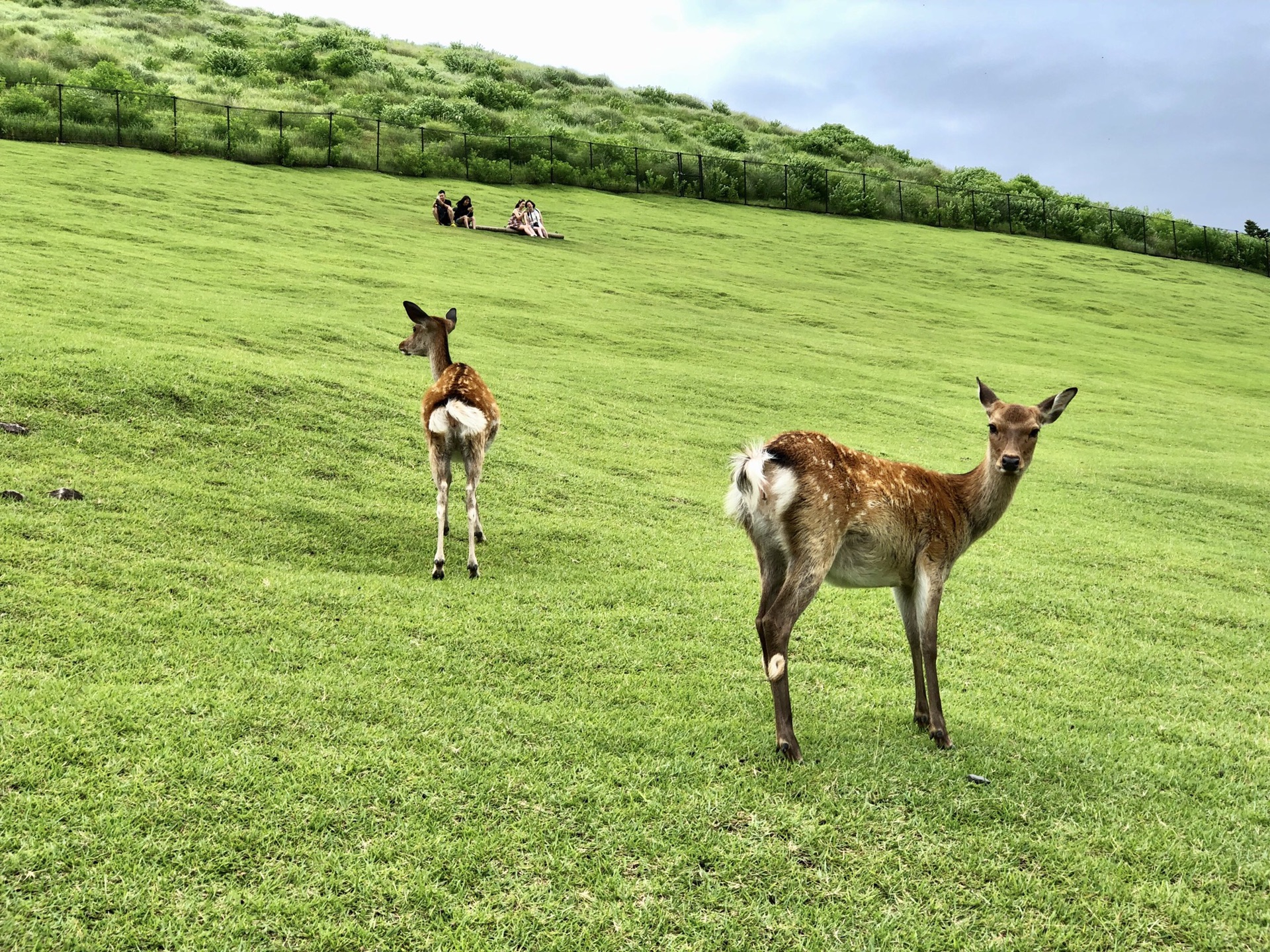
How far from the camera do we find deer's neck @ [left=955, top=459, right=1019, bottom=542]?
598 centimetres

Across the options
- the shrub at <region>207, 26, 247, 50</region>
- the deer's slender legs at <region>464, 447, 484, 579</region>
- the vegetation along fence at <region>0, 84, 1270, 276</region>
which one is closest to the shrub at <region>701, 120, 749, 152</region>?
the vegetation along fence at <region>0, 84, 1270, 276</region>

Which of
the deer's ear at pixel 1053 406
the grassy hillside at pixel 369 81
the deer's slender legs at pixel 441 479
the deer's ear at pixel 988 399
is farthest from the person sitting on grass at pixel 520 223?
the deer's ear at pixel 1053 406

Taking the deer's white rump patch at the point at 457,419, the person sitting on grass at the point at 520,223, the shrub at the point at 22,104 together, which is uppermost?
the shrub at the point at 22,104

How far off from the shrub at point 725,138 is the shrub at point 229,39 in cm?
2884

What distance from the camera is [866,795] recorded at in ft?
16.3

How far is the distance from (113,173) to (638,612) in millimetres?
29366

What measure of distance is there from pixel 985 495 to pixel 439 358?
19.7 feet

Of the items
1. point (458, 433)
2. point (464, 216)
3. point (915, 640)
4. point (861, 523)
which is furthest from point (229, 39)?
point (915, 640)

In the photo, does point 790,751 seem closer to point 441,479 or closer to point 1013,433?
point 1013,433

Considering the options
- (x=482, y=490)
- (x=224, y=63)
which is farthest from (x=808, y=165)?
(x=482, y=490)

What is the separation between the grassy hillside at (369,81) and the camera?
42.6 m

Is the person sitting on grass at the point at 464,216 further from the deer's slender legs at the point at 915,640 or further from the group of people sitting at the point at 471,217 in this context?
the deer's slender legs at the point at 915,640

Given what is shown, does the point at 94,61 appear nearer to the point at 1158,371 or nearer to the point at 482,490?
the point at 482,490

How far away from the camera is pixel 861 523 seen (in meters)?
A: 5.36
